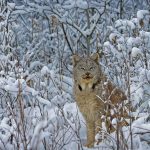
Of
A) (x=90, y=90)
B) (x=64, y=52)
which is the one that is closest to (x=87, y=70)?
(x=90, y=90)

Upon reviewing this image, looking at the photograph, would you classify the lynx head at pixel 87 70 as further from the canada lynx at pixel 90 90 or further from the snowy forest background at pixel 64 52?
the snowy forest background at pixel 64 52

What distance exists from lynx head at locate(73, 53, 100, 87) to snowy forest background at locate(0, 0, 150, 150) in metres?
0.24

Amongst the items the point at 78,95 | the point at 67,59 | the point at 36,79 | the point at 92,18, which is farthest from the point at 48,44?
the point at 78,95

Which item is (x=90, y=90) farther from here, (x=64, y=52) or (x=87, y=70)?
(x=64, y=52)

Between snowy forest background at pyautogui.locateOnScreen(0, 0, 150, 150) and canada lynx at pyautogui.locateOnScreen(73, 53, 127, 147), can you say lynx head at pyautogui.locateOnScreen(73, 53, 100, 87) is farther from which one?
snowy forest background at pyautogui.locateOnScreen(0, 0, 150, 150)

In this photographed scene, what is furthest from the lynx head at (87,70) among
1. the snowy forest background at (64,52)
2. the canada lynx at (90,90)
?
the snowy forest background at (64,52)

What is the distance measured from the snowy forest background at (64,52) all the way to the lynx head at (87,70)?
24 cm

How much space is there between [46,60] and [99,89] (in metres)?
4.23

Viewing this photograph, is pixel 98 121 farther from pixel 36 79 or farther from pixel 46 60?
pixel 46 60

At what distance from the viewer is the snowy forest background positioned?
194 inches

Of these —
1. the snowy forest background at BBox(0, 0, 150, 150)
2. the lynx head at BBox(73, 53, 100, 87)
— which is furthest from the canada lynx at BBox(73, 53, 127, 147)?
the snowy forest background at BBox(0, 0, 150, 150)

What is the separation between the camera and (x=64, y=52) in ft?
32.6

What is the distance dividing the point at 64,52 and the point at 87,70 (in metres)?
4.20

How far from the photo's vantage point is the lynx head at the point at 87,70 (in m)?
5.71
